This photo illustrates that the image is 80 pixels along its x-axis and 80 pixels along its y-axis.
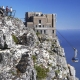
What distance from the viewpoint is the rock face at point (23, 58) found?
111 ft

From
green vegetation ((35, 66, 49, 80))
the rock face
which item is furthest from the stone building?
green vegetation ((35, 66, 49, 80))

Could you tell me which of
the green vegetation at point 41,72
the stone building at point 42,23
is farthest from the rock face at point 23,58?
the stone building at point 42,23

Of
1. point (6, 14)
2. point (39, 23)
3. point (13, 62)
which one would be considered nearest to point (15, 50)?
point (13, 62)

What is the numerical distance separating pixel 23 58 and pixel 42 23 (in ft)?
78.2

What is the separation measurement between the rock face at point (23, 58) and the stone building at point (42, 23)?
999 cm

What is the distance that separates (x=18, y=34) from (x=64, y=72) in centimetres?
1138

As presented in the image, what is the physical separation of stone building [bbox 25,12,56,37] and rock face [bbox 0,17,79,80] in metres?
9.99

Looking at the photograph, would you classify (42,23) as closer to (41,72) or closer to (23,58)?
(41,72)

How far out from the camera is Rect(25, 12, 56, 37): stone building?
56219 millimetres

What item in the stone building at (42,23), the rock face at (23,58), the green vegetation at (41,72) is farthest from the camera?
the stone building at (42,23)

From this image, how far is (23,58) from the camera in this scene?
34812mm

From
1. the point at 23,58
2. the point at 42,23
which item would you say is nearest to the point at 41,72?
the point at 23,58

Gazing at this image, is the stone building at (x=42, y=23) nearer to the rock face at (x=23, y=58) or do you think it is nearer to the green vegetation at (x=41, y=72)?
the rock face at (x=23, y=58)

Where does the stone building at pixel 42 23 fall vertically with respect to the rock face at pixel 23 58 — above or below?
above
